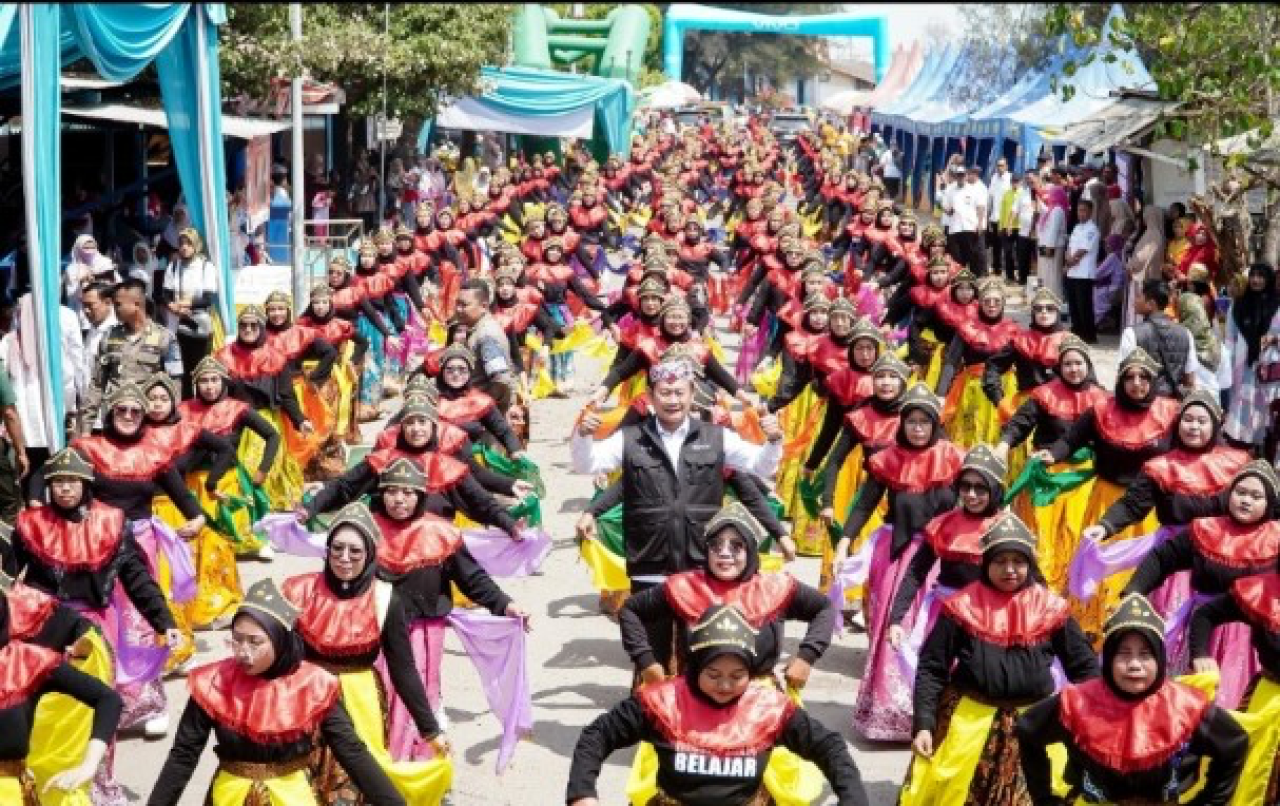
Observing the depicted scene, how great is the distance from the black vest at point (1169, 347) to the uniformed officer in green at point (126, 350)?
249 inches

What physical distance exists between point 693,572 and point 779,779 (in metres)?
1.41

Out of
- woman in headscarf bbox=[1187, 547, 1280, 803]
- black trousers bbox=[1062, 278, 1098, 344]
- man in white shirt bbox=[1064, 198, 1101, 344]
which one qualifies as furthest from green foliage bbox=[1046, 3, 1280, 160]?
black trousers bbox=[1062, 278, 1098, 344]

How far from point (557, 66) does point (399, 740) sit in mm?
49112

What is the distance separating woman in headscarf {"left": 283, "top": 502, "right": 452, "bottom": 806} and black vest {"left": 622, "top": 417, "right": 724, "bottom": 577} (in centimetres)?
197

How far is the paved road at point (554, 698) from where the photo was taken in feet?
29.9

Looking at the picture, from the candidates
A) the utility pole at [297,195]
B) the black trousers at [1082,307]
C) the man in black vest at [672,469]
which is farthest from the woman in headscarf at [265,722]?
the black trousers at [1082,307]

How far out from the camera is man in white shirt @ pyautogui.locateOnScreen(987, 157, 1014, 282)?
1176 inches

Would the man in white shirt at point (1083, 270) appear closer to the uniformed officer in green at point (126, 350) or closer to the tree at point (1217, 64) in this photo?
the tree at point (1217, 64)

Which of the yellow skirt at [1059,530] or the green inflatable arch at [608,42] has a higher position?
the yellow skirt at [1059,530]

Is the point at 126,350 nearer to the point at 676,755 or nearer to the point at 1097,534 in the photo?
the point at 1097,534

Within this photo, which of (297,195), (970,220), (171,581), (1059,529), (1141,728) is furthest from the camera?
(970,220)

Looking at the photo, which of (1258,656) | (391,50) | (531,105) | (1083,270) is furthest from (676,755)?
(531,105)

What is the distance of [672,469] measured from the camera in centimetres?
938

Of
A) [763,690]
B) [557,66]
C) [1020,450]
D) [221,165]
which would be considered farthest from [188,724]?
[557,66]
